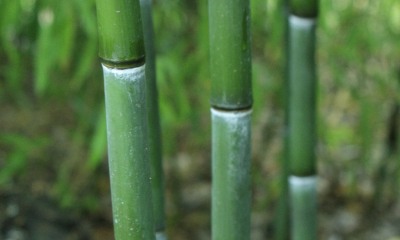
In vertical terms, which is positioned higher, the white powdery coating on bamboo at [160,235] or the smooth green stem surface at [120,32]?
the smooth green stem surface at [120,32]

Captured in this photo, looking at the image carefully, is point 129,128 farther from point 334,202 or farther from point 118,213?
point 334,202

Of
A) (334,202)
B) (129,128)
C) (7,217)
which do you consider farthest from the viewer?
(334,202)

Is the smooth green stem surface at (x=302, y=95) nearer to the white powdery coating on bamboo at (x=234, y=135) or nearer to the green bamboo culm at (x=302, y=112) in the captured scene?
the green bamboo culm at (x=302, y=112)

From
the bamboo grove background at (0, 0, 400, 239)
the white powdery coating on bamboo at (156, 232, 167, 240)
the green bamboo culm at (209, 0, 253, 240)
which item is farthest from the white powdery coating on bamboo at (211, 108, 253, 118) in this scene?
the bamboo grove background at (0, 0, 400, 239)

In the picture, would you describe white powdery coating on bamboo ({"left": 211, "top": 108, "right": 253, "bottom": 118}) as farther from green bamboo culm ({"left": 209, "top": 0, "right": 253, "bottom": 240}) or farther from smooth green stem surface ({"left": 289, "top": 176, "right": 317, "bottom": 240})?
smooth green stem surface ({"left": 289, "top": 176, "right": 317, "bottom": 240})

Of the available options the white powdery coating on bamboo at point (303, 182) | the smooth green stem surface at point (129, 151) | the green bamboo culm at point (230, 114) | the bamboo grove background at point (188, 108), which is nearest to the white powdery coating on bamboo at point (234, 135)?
the green bamboo culm at point (230, 114)

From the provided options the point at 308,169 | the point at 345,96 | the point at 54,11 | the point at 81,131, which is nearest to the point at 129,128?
the point at 308,169
